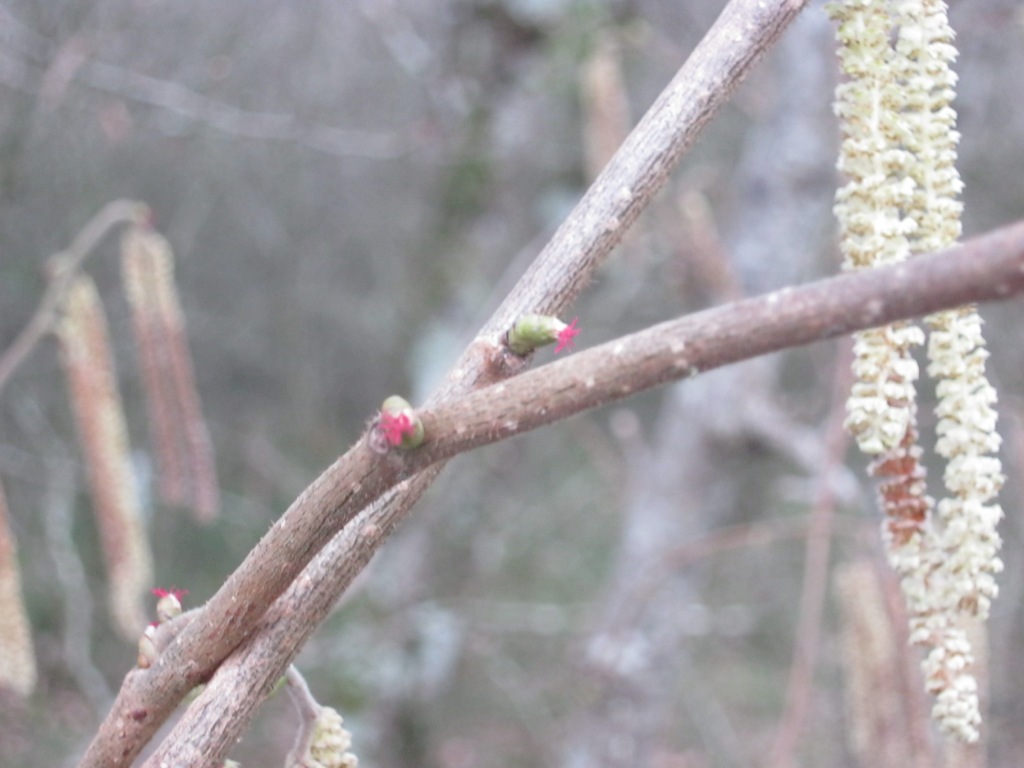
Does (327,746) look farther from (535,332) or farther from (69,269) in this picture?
(69,269)

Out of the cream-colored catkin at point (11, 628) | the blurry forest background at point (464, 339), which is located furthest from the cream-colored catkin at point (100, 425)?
the blurry forest background at point (464, 339)

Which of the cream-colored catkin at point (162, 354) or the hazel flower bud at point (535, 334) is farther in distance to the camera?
the cream-colored catkin at point (162, 354)

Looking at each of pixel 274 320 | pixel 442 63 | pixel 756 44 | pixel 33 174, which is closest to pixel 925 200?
pixel 756 44

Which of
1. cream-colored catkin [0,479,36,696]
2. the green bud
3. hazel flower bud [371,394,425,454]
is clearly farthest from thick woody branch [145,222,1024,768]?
cream-colored catkin [0,479,36,696]

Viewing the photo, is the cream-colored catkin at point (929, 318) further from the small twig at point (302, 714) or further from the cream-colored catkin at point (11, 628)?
the cream-colored catkin at point (11, 628)

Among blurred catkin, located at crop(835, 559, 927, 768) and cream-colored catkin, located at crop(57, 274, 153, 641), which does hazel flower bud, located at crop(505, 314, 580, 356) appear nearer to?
blurred catkin, located at crop(835, 559, 927, 768)

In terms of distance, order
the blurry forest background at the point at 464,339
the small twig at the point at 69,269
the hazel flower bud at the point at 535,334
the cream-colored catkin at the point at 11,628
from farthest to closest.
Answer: the blurry forest background at the point at 464,339
the small twig at the point at 69,269
the cream-colored catkin at the point at 11,628
the hazel flower bud at the point at 535,334

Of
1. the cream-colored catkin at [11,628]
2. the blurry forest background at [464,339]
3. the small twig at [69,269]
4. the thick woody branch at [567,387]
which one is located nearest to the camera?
the thick woody branch at [567,387]
